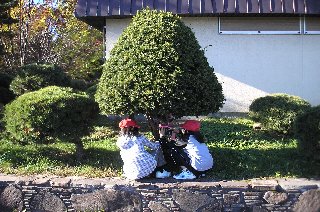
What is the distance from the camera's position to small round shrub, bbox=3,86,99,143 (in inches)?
275

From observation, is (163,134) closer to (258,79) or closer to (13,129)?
(13,129)

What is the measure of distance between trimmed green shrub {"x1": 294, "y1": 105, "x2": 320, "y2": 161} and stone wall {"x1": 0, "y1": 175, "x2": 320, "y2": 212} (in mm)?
571

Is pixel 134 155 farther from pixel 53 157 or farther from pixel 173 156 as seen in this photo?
pixel 53 157

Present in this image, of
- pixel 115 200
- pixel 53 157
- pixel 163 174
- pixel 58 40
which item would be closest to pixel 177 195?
pixel 163 174

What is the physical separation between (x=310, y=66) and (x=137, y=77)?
6332 millimetres

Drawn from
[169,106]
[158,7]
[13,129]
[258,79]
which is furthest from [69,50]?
[169,106]

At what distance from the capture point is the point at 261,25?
11461mm

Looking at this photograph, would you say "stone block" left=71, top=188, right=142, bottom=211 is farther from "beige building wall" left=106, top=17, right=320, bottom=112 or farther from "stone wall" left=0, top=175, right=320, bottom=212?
"beige building wall" left=106, top=17, right=320, bottom=112

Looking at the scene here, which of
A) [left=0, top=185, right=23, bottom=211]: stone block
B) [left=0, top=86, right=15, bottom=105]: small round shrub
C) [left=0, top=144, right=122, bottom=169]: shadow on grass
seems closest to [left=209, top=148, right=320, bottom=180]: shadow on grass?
[left=0, top=144, right=122, bottom=169]: shadow on grass

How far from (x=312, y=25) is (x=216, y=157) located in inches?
227

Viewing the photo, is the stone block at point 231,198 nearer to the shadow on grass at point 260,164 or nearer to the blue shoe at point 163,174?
the shadow on grass at point 260,164

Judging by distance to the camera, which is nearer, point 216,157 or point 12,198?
point 12,198

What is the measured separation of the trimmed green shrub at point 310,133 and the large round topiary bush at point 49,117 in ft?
10.6

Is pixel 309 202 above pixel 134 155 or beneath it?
beneath
